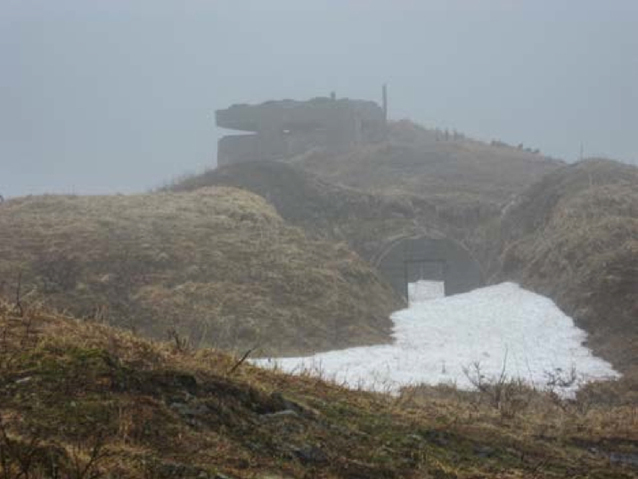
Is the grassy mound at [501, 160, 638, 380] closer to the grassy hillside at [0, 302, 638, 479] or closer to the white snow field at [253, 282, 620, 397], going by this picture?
the white snow field at [253, 282, 620, 397]

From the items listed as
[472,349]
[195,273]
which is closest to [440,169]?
[195,273]

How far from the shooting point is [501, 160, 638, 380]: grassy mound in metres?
21.3

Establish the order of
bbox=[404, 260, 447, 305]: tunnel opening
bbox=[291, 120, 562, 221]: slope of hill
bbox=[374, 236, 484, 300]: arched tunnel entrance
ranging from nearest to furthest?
bbox=[374, 236, 484, 300]: arched tunnel entrance, bbox=[404, 260, 447, 305]: tunnel opening, bbox=[291, 120, 562, 221]: slope of hill

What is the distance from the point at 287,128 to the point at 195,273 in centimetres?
3726

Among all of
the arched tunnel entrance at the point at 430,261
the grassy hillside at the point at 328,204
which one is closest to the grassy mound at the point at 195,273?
the arched tunnel entrance at the point at 430,261

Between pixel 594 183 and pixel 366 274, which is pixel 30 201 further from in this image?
pixel 594 183

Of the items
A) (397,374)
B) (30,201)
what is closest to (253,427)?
(397,374)

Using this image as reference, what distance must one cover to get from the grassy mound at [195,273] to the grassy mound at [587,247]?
22.1ft

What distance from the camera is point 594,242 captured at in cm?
2711

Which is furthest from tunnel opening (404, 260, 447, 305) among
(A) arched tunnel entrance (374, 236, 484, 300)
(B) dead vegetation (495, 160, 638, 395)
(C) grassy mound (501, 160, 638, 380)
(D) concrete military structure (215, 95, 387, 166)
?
(D) concrete military structure (215, 95, 387, 166)

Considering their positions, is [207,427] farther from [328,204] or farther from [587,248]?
[328,204]

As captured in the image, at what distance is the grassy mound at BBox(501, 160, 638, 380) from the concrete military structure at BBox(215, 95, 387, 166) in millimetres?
23089

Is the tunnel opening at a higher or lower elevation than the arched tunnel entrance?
lower

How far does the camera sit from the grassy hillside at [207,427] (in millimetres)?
3537
